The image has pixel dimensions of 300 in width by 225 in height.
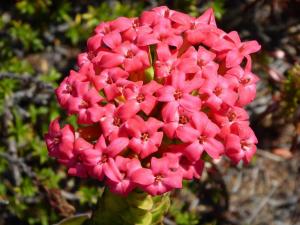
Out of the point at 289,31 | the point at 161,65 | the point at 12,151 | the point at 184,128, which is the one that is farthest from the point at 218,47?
the point at 289,31

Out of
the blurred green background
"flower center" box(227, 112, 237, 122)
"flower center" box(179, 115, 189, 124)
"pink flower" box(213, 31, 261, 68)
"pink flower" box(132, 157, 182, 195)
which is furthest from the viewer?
the blurred green background

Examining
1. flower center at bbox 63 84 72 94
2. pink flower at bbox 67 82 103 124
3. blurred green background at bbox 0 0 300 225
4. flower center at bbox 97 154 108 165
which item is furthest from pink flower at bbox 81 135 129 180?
blurred green background at bbox 0 0 300 225

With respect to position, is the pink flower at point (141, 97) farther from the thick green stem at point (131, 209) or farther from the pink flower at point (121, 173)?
the thick green stem at point (131, 209)

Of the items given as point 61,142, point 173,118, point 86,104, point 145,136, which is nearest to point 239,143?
point 173,118

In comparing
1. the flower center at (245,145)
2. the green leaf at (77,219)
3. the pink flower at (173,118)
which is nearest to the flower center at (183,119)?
the pink flower at (173,118)

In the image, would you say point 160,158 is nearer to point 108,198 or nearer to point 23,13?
point 108,198

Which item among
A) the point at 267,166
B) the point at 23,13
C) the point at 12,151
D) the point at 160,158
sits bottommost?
the point at 267,166

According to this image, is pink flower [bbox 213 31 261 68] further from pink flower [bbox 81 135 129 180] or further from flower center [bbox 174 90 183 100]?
pink flower [bbox 81 135 129 180]
